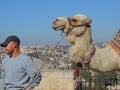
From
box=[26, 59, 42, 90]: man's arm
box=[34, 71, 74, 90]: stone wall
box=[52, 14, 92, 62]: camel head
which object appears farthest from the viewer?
box=[34, 71, 74, 90]: stone wall

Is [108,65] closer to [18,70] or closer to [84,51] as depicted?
[84,51]

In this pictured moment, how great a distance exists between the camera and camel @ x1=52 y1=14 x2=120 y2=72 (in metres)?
5.32

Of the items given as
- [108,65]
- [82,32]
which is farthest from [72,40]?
[108,65]

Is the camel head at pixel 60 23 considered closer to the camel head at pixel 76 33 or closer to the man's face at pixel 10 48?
the camel head at pixel 76 33

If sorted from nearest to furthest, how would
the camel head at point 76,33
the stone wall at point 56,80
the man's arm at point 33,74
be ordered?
the man's arm at point 33,74
the camel head at point 76,33
the stone wall at point 56,80

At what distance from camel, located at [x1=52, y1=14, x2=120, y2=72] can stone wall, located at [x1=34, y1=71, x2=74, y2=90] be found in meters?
5.70

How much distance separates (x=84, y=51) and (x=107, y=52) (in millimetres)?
273

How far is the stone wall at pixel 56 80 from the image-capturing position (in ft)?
36.5

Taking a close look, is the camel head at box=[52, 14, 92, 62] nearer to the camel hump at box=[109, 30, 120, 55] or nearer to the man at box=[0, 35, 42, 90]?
the camel hump at box=[109, 30, 120, 55]

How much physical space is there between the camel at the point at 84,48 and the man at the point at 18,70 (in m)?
0.46

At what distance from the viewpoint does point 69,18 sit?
5.38 metres

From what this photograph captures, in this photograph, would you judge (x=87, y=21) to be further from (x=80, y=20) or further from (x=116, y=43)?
(x=116, y=43)

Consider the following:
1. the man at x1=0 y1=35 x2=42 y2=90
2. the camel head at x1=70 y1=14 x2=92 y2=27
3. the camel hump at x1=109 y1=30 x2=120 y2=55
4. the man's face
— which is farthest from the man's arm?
the camel hump at x1=109 y1=30 x2=120 y2=55

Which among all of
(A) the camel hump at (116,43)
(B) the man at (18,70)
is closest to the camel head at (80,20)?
(A) the camel hump at (116,43)
